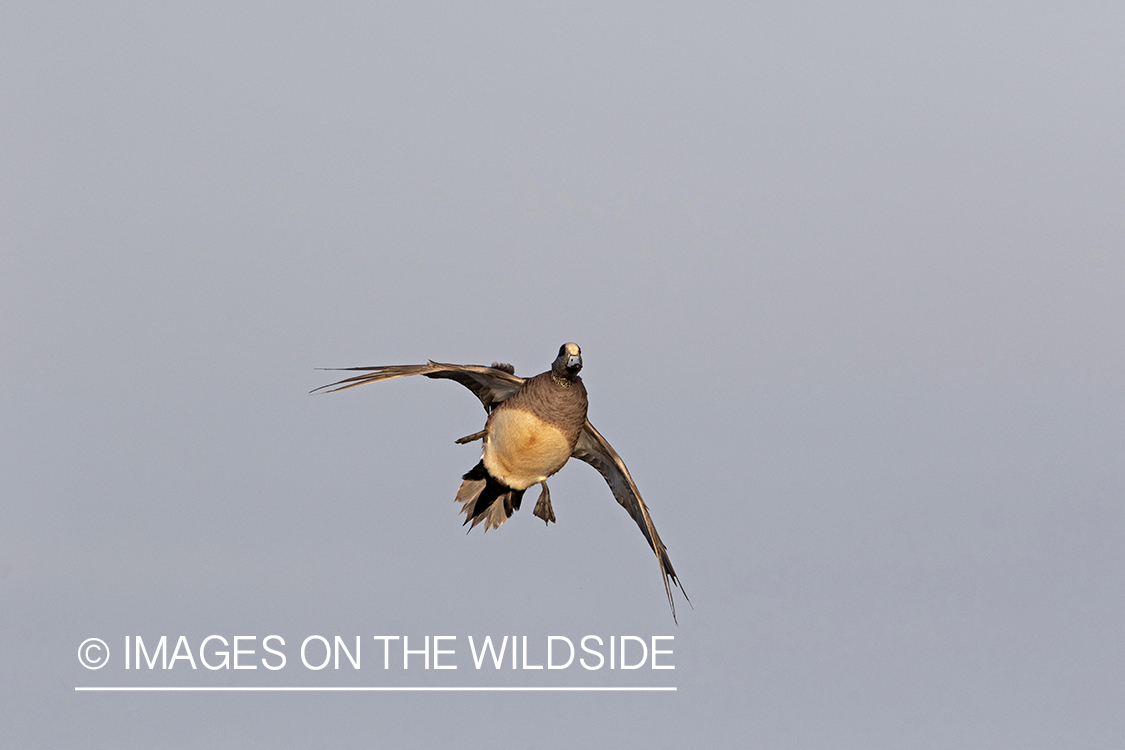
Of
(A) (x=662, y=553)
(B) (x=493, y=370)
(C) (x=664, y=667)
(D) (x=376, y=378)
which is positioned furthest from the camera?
(C) (x=664, y=667)

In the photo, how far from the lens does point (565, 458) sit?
78.3 ft

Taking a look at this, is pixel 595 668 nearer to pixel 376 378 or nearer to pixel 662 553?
pixel 662 553

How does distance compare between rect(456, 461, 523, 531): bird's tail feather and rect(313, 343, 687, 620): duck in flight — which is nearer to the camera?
rect(313, 343, 687, 620): duck in flight

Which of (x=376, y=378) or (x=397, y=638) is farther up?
(x=376, y=378)

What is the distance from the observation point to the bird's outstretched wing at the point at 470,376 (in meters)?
21.2

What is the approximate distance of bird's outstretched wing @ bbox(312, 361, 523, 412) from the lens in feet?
69.4

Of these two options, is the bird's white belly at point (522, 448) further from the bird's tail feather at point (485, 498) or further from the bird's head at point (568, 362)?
the bird's head at point (568, 362)

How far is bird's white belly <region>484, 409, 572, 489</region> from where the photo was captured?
22.8 metres

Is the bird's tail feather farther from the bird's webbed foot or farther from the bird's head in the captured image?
the bird's head

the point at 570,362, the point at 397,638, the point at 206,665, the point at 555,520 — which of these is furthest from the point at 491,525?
the point at 206,665

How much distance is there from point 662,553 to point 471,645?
4.60 metres

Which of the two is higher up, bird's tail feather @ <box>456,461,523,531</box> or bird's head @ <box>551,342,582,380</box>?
bird's head @ <box>551,342,582,380</box>

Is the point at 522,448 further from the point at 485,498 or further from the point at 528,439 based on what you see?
the point at 485,498

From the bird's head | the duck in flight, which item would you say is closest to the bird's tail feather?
the duck in flight
